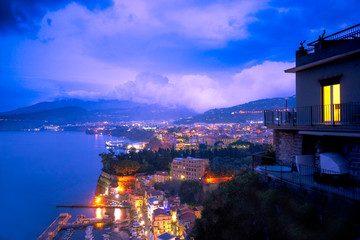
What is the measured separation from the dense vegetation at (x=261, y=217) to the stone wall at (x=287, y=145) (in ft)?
2.47

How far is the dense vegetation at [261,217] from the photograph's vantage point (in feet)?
8.96

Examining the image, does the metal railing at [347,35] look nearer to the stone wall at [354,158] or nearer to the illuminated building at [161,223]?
the stone wall at [354,158]

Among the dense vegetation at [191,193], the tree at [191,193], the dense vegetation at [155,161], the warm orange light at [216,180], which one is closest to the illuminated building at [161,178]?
the dense vegetation at [191,193]

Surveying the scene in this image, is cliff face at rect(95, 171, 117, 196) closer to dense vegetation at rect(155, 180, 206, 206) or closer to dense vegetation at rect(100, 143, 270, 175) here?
dense vegetation at rect(100, 143, 270, 175)

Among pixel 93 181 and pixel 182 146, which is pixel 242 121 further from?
pixel 93 181

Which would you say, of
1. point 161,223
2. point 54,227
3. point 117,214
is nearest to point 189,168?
point 117,214

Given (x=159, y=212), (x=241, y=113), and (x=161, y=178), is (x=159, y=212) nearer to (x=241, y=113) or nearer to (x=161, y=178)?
(x=161, y=178)

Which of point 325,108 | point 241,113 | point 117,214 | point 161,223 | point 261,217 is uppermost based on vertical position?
point 241,113

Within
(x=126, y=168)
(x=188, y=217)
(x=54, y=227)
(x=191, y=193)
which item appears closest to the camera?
(x=188, y=217)

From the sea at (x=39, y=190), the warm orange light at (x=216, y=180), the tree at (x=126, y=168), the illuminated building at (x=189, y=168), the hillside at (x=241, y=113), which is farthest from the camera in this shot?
the hillside at (x=241, y=113)

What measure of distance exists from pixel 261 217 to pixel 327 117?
2053 millimetres

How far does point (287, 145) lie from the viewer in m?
4.65

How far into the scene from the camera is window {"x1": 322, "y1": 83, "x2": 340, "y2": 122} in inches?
156

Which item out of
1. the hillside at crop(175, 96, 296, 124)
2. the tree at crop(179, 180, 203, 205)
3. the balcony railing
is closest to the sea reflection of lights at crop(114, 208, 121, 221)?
the tree at crop(179, 180, 203, 205)
